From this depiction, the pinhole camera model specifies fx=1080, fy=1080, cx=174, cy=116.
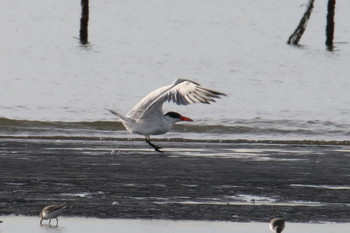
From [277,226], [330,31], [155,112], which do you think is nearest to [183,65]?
[330,31]

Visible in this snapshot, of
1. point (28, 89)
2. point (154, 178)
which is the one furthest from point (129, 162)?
point (28, 89)

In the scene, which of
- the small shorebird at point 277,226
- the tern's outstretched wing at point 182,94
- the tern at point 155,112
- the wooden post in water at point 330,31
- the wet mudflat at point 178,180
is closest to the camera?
the small shorebird at point 277,226

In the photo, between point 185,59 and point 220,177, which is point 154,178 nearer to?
point 220,177

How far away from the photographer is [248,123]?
79.9ft

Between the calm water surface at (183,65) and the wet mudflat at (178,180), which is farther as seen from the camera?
the calm water surface at (183,65)

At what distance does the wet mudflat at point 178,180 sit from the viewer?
11102 mm

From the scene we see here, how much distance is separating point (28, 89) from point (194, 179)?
17.4m

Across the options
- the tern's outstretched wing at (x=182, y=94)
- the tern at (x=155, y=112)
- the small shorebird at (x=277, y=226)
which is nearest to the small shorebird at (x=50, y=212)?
the small shorebird at (x=277, y=226)

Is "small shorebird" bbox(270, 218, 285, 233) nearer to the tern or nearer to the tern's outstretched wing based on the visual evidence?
the tern's outstretched wing

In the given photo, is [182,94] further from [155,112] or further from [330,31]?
[330,31]

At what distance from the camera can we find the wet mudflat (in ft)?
36.4

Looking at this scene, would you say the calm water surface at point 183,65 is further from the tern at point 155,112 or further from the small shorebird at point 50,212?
the small shorebird at point 50,212

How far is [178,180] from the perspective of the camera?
13.7m

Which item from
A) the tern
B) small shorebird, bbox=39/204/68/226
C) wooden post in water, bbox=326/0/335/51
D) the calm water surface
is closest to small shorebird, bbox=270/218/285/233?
small shorebird, bbox=39/204/68/226
